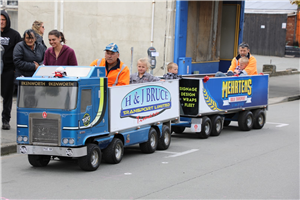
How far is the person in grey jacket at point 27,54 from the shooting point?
912 cm

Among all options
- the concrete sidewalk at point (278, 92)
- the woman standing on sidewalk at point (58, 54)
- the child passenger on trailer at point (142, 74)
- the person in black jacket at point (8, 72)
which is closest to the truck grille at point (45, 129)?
the woman standing on sidewalk at point (58, 54)

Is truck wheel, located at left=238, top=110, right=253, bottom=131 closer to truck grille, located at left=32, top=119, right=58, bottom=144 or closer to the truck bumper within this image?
the truck bumper

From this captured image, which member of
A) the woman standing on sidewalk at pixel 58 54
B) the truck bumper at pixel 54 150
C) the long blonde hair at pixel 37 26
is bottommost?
the truck bumper at pixel 54 150

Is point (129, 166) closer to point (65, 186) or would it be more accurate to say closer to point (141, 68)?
point (65, 186)

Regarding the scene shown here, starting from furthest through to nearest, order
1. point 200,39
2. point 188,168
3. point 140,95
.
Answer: point 200,39, point 140,95, point 188,168

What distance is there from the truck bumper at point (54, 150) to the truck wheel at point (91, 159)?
0.16 metres

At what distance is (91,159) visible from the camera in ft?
23.6

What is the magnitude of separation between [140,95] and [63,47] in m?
1.65

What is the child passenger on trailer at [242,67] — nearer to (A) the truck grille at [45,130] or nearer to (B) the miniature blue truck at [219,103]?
(B) the miniature blue truck at [219,103]

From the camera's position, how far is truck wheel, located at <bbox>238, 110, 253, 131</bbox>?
11.5m

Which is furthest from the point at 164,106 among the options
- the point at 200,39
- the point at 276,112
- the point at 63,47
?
the point at 200,39

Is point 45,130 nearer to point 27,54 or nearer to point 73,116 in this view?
point 73,116

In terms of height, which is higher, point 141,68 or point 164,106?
point 141,68

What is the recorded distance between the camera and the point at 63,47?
8.43 m
